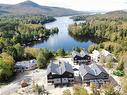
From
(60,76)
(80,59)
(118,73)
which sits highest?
(60,76)

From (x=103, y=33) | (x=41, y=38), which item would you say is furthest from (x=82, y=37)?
(x=41, y=38)

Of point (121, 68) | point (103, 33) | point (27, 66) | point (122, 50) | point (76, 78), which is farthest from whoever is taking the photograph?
point (103, 33)

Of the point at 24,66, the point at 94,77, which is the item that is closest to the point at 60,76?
the point at 94,77

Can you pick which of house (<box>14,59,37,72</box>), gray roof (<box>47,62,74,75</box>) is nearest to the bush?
gray roof (<box>47,62,74,75</box>)

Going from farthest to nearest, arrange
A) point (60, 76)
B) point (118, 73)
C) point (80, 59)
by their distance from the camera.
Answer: point (80, 59) < point (118, 73) < point (60, 76)

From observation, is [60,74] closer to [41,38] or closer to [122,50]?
[122,50]

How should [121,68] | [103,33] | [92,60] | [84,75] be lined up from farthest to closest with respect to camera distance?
[103,33], [92,60], [121,68], [84,75]

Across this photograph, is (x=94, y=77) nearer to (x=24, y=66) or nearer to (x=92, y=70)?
(x=92, y=70)

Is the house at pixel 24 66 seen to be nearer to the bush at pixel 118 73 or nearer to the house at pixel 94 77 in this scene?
the house at pixel 94 77

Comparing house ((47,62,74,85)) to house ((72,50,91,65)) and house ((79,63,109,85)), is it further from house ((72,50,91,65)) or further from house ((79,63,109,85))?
house ((72,50,91,65))

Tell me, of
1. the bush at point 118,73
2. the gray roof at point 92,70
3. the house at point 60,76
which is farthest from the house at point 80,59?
the house at point 60,76

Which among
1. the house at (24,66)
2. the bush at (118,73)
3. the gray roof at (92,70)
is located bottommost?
the house at (24,66)
